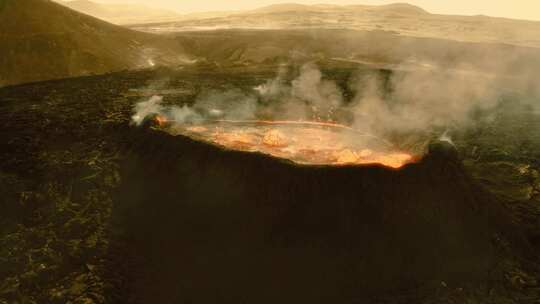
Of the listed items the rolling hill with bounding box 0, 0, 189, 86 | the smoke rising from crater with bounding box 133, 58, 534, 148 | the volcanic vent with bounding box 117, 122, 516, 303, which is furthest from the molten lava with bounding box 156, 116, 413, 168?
the rolling hill with bounding box 0, 0, 189, 86

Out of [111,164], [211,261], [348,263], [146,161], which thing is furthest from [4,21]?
[348,263]

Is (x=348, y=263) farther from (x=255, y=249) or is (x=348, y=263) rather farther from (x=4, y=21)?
(x=4, y=21)

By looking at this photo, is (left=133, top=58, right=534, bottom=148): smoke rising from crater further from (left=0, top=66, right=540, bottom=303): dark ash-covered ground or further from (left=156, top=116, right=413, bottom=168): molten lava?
(left=0, top=66, right=540, bottom=303): dark ash-covered ground

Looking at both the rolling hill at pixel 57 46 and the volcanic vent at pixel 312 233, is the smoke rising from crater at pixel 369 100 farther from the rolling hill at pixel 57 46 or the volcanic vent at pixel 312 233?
the rolling hill at pixel 57 46

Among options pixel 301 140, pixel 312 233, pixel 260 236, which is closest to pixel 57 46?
pixel 301 140

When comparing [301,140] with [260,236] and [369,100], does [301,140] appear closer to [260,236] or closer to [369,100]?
[260,236]
